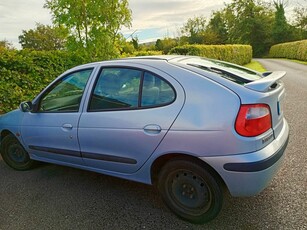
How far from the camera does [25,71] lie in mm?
6742

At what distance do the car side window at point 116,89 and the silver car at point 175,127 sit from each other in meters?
0.01

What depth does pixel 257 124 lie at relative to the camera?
2094mm

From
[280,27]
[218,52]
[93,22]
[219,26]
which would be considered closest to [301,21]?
[280,27]

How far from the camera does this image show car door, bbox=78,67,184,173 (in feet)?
7.70

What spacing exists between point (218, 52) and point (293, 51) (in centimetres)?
1812

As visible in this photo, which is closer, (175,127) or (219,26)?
(175,127)

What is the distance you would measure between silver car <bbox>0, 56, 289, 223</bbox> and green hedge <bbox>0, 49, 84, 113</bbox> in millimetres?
3800

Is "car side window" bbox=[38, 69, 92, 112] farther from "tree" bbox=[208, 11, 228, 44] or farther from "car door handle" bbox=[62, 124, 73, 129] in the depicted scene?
"tree" bbox=[208, 11, 228, 44]

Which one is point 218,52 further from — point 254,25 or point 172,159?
point 254,25

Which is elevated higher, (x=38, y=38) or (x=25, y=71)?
(x=38, y=38)

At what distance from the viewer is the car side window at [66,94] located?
300 centimetres

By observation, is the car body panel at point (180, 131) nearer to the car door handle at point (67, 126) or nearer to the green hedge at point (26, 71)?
the car door handle at point (67, 126)

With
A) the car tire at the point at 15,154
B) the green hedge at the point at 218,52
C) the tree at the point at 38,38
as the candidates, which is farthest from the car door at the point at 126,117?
the tree at the point at 38,38

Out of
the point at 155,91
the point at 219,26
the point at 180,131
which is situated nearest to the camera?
the point at 180,131
